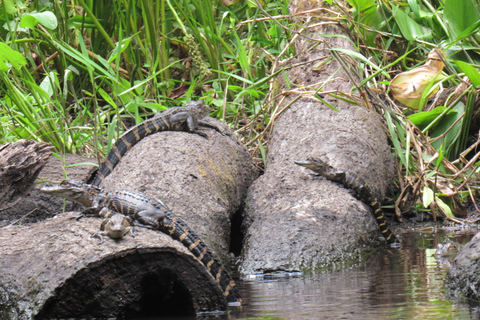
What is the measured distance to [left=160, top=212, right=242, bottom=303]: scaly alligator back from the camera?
9.34 ft

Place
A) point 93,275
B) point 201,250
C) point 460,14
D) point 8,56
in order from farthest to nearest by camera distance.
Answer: point 460,14 → point 8,56 → point 201,250 → point 93,275

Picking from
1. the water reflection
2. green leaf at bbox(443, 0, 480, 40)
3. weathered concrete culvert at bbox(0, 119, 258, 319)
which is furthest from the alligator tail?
green leaf at bbox(443, 0, 480, 40)

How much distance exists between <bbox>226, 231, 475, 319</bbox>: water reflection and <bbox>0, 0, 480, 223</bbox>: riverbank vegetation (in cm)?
129

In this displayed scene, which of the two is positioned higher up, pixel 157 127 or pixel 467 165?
pixel 157 127

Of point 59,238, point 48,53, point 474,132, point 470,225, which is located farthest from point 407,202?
point 48,53

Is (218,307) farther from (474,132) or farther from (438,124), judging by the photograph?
(474,132)

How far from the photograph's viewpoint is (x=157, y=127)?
4.97 metres

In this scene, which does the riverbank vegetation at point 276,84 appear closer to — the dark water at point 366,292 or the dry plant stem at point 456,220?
the dry plant stem at point 456,220

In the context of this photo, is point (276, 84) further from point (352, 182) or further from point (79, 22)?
point (79, 22)

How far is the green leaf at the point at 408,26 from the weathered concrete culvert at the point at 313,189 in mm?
718

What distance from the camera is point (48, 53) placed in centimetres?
728

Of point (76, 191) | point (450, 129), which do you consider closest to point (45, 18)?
point (76, 191)

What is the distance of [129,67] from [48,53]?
113 cm

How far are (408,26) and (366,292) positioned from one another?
3.53m
